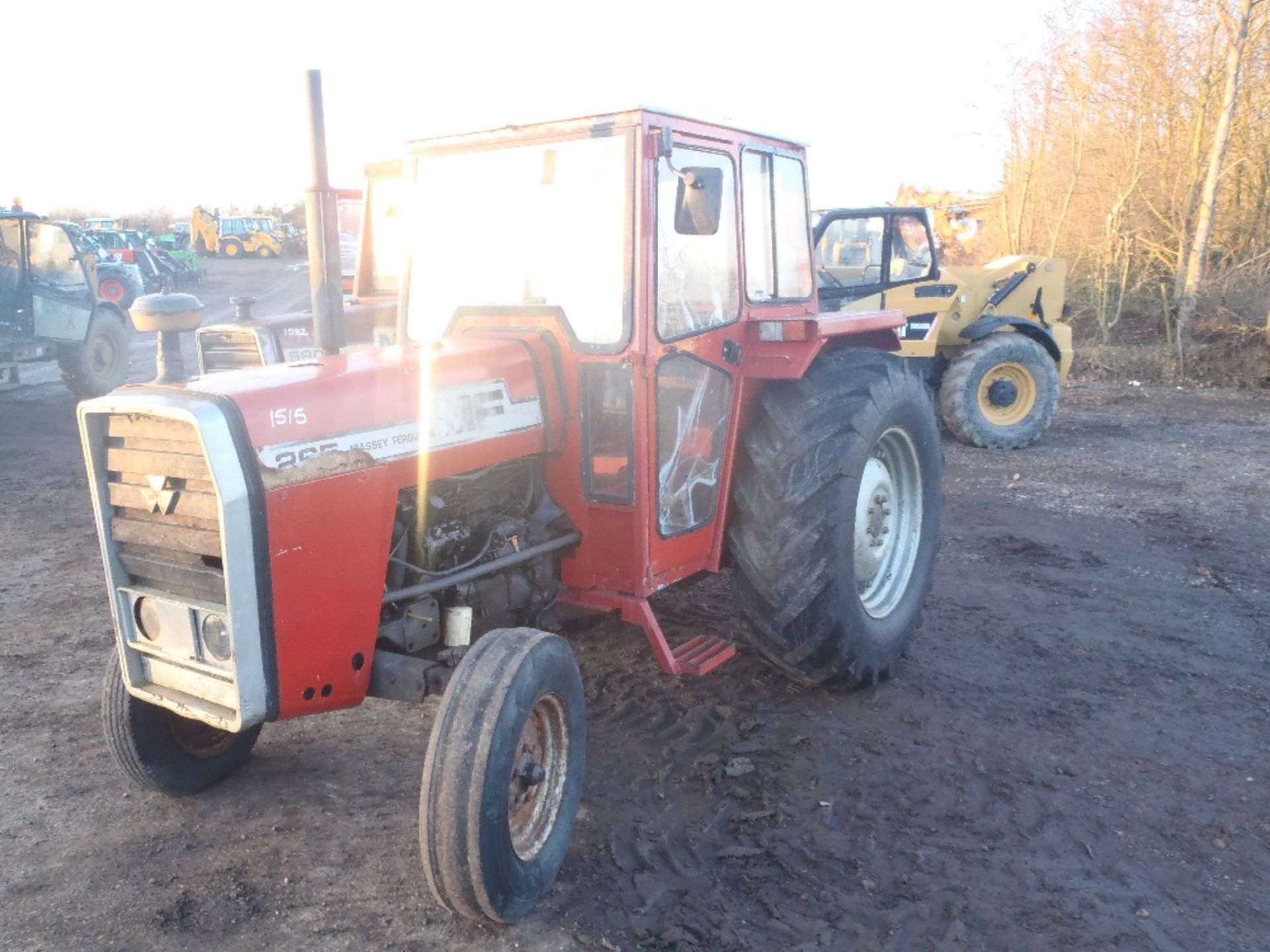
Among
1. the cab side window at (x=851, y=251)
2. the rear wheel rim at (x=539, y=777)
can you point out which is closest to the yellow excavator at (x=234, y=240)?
the cab side window at (x=851, y=251)

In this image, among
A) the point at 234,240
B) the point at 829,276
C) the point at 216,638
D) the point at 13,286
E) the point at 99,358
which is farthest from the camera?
the point at 234,240

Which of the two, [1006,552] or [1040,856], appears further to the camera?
[1006,552]

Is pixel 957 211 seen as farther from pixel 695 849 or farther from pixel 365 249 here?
pixel 695 849

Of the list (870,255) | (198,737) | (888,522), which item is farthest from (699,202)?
(870,255)

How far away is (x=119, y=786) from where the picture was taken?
11.3 feet

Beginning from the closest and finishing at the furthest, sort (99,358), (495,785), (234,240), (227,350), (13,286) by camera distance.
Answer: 1. (495,785)
2. (227,350)
3. (13,286)
4. (99,358)
5. (234,240)

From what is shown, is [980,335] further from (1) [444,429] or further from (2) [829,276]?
(1) [444,429]

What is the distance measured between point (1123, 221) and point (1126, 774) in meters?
12.8

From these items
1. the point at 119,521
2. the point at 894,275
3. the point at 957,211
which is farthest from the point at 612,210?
the point at 957,211

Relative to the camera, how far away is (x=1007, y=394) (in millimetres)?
9227

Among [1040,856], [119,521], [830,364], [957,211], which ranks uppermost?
[957,211]

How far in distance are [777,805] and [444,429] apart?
1.66m

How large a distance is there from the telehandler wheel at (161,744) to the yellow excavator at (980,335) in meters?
6.48

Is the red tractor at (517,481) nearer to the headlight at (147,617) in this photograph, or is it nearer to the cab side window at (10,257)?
the headlight at (147,617)
